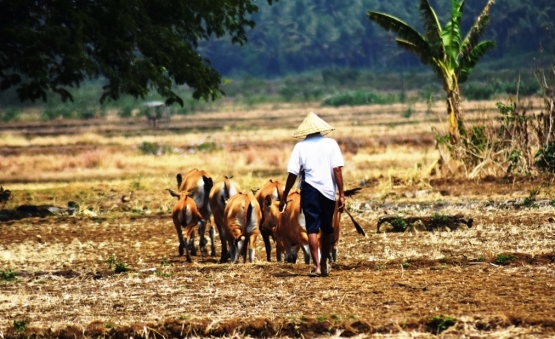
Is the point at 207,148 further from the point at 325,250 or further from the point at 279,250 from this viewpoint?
the point at 325,250

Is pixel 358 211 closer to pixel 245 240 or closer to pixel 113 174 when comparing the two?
pixel 245 240

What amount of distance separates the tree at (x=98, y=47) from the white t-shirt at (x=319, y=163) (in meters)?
11.2

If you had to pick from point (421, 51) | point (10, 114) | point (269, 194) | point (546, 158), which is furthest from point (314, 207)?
point (10, 114)

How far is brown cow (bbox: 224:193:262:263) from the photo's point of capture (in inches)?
596

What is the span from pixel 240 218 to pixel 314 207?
104 inches

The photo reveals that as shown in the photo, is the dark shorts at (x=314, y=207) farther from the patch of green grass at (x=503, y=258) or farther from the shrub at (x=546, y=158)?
the shrub at (x=546, y=158)

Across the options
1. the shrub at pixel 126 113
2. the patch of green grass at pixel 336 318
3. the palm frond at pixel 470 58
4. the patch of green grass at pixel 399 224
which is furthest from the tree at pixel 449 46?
the shrub at pixel 126 113

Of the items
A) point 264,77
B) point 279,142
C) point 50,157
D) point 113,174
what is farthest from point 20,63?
point 264,77

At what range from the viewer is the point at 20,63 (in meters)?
23.5

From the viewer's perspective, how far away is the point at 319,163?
12.8 metres

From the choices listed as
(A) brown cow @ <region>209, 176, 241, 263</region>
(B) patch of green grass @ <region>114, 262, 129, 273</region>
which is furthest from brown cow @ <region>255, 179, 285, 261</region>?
(B) patch of green grass @ <region>114, 262, 129, 273</region>

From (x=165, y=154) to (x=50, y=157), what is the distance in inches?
178

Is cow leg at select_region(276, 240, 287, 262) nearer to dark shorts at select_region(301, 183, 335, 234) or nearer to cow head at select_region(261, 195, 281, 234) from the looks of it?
cow head at select_region(261, 195, 281, 234)

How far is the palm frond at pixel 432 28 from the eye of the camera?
29.2 meters
